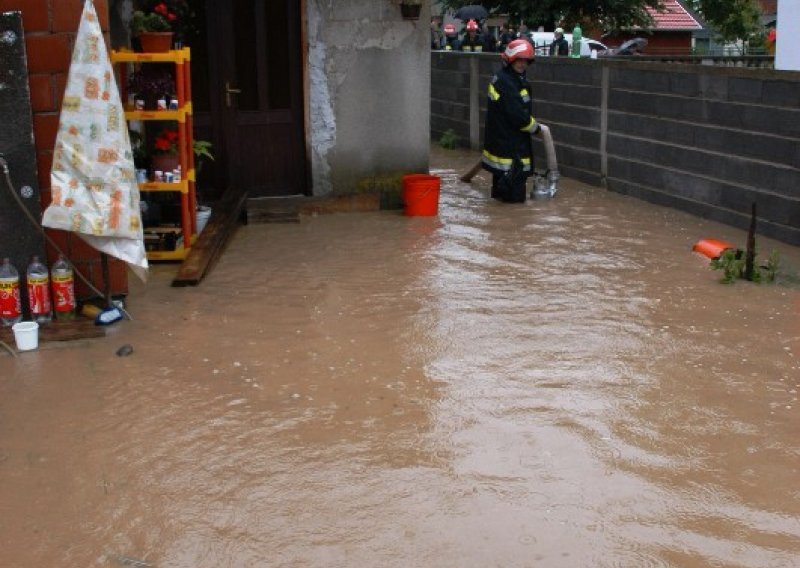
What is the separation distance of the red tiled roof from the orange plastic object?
37.8 meters

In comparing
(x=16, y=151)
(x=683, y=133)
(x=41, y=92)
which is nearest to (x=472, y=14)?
(x=683, y=133)

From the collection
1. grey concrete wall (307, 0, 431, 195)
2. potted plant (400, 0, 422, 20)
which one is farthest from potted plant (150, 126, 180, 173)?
potted plant (400, 0, 422, 20)

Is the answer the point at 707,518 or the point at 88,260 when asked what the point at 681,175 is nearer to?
the point at 88,260

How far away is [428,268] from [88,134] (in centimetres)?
290

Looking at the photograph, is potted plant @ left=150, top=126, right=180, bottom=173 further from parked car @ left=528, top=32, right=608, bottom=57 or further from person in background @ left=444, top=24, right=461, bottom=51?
parked car @ left=528, top=32, right=608, bottom=57

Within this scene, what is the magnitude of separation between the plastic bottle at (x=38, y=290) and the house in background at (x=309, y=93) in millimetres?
4069

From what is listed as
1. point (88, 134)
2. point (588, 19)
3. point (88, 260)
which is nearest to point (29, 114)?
point (88, 134)

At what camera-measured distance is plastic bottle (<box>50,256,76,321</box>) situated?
6582 millimetres

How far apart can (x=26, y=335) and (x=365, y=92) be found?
511 centimetres

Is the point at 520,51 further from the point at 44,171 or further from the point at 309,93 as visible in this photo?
the point at 44,171

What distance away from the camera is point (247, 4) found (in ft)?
33.7

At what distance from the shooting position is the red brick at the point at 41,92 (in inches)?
257

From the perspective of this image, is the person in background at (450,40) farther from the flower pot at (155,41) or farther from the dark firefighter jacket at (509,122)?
the flower pot at (155,41)

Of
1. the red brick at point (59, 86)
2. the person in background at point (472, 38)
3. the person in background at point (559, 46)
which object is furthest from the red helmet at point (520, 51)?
the person in background at point (559, 46)
